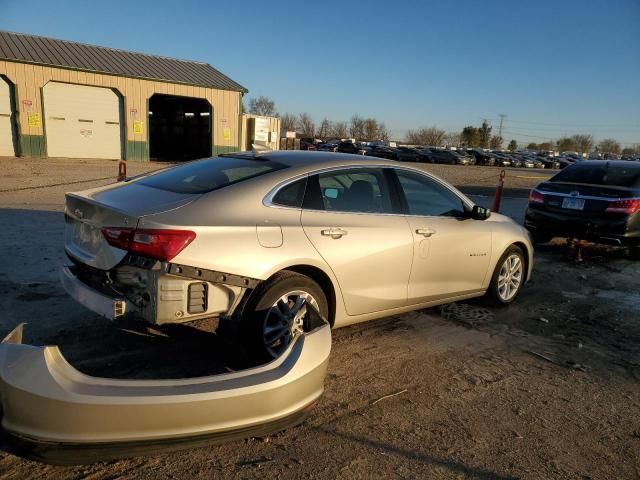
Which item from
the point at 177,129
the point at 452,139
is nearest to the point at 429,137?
the point at 452,139

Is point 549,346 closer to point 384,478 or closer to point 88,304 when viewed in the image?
point 384,478

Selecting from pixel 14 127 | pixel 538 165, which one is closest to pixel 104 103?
pixel 14 127

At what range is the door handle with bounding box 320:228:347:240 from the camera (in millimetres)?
3771

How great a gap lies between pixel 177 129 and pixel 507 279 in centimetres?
3169

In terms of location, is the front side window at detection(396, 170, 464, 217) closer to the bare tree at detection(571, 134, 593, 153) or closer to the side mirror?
the side mirror

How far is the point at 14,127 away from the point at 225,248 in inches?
897

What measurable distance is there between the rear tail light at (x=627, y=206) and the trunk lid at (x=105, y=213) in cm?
694

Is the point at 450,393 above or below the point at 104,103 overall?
below

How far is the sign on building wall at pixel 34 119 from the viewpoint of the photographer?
71.6 feet

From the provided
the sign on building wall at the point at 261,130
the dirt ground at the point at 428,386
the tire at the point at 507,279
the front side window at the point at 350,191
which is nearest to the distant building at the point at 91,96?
the sign on building wall at the point at 261,130

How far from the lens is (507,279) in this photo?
222 inches

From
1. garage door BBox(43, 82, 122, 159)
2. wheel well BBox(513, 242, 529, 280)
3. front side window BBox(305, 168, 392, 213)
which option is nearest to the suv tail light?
front side window BBox(305, 168, 392, 213)

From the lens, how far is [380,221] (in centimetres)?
418

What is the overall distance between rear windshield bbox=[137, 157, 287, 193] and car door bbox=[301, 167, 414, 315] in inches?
18.7
